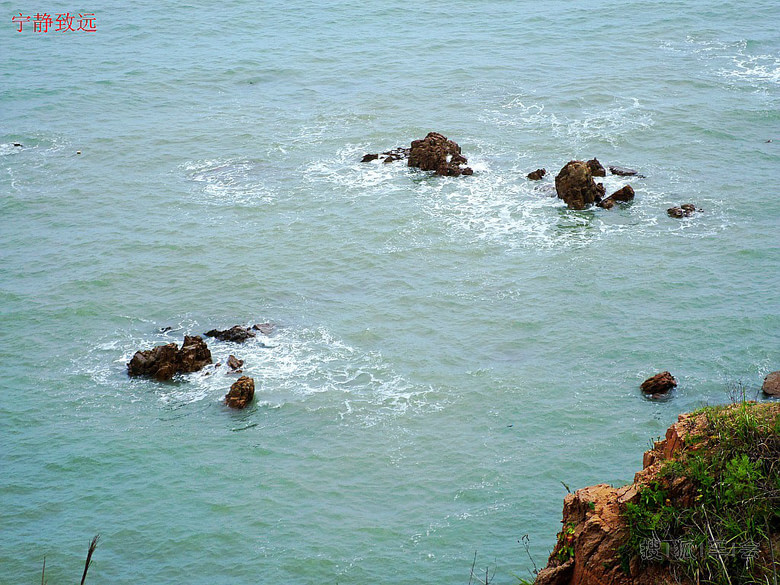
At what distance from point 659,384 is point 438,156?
17.9m

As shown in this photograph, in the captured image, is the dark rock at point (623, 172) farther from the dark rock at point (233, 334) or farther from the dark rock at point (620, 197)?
the dark rock at point (233, 334)

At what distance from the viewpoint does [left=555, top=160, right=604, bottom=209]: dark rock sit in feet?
120

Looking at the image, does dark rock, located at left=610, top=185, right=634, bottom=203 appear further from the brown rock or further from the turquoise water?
the brown rock

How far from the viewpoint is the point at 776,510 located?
38.1 feet

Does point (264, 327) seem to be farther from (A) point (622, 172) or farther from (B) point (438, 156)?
(A) point (622, 172)

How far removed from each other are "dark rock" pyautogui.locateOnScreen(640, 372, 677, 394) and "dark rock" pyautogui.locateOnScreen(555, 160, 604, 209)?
39.9 feet

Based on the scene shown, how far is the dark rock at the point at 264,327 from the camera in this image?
3027cm

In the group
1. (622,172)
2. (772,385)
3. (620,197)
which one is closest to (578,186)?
(620,197)

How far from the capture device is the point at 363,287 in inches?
1303

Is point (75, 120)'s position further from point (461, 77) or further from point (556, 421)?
point (556, 421)

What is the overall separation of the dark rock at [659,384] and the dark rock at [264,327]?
12002mm

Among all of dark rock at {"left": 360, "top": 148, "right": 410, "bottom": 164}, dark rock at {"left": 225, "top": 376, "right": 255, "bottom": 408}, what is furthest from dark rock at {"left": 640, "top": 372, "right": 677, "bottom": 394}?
dark rock at {"left": 360, "top": 148, "right": 410, "bottom": 164}

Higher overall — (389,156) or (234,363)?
(389,156)

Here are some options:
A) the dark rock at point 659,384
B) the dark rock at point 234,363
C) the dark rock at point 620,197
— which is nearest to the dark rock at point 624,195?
the dark rock at point 620,197
